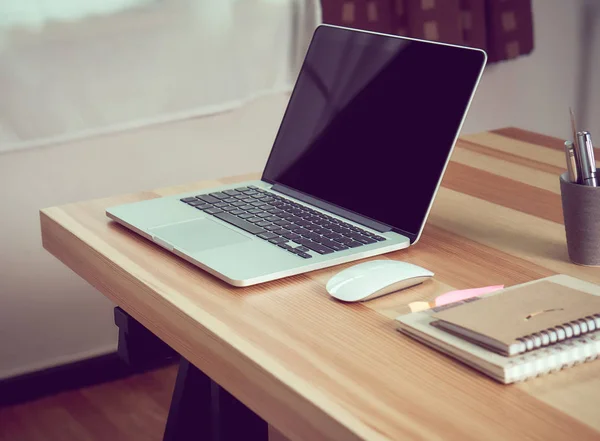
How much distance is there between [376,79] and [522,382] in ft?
1.72

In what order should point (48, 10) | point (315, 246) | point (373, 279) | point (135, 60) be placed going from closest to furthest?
point (373, 279)
point (315, 246)
point (48, 10)
point (135, 60)

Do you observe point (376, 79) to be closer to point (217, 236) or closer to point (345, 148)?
point (345, 148)

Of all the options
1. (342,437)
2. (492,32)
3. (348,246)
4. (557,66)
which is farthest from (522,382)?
(557,66)

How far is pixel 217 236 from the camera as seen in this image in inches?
37.9

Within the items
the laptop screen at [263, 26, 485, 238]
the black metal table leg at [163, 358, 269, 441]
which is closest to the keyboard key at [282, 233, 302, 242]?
the laptop screen at [263, 26, 485, 238]

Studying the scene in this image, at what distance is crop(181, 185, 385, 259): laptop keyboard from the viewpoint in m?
0.94

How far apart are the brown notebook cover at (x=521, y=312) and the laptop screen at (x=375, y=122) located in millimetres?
220

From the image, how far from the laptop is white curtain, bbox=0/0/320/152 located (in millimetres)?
780

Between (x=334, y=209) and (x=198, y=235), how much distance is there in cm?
18

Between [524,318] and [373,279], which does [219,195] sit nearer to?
[373,279]

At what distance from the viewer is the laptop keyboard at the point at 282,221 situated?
935 mm

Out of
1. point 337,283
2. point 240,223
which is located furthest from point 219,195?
point 337,283

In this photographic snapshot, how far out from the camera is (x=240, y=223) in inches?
39.4

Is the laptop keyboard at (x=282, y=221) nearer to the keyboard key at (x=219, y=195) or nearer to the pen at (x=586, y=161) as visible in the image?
the keyboard key at (x=219, y=195)
